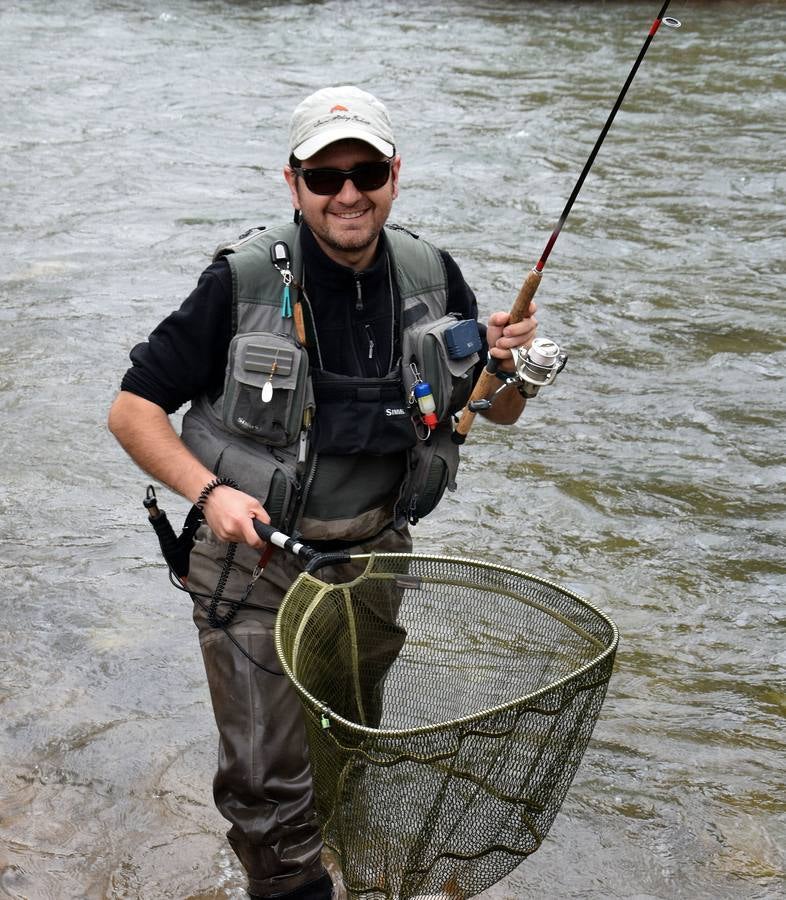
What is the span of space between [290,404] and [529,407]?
14.8 ft

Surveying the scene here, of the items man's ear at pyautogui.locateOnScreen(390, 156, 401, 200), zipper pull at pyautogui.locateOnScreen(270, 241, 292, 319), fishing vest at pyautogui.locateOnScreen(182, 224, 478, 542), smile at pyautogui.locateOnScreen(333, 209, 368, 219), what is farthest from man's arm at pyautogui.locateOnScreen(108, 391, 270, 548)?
man's ear at pyautogui.locateOnScreen(390, 156, 401, 200)

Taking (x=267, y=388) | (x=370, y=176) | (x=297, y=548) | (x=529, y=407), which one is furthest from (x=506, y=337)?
(x=529, y=407)

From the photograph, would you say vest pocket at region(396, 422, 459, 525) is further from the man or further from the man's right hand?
the man's right hand

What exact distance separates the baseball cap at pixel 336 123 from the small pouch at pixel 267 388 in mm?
444

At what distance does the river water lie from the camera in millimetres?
4105

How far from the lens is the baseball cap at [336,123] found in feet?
10.1

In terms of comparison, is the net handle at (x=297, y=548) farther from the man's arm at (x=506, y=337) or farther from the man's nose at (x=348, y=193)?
the man's nose at (x=348, y=193)

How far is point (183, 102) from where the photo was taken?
45.0 ft

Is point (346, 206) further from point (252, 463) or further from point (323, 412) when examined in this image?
point (252, 463)

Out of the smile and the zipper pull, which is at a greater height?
the smile

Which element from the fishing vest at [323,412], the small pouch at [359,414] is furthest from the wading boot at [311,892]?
the small pouch at [359,414]

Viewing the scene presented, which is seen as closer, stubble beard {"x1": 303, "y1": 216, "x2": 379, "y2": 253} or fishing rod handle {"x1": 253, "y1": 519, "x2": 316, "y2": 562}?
fishing rod handle {"x1": 253, "y1": 519, "x2": 316, "y2": 562}

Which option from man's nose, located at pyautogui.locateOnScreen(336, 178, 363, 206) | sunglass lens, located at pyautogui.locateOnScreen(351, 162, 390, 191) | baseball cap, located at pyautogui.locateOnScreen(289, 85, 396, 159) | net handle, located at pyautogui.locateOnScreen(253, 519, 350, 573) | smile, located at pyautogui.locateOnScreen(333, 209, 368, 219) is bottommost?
net handle, located at pyautogui.locateOnScreen(253, 519, 350, 573)

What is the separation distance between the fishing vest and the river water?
1211mm
